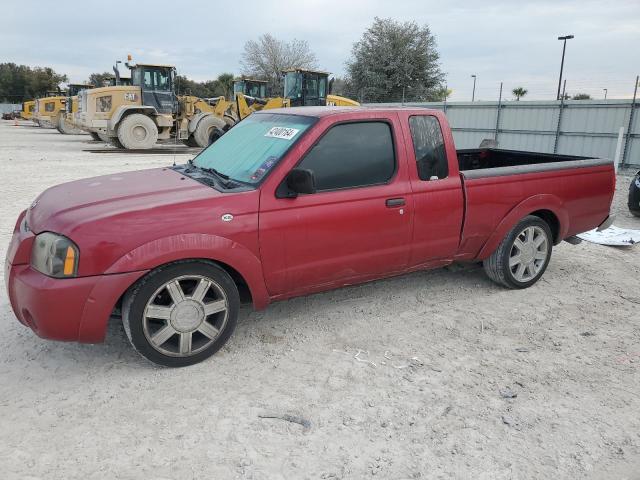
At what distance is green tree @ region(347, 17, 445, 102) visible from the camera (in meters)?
40.3

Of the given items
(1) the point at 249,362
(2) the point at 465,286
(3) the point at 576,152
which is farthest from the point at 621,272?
(3) the point at 576,152

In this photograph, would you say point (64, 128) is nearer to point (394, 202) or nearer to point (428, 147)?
point (428, 147)

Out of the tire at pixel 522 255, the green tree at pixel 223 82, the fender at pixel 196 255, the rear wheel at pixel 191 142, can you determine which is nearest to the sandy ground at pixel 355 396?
the tire at pixel 522 255

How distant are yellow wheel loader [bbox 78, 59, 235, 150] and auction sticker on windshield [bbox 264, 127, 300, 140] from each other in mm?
16757

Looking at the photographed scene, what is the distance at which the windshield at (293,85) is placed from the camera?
21.0 m

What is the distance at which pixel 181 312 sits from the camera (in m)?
3.39

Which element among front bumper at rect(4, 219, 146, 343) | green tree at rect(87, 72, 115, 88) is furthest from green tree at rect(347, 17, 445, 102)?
front bumper at rect(4, 219, 146, 343)

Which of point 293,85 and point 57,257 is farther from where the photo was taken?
point 293,85

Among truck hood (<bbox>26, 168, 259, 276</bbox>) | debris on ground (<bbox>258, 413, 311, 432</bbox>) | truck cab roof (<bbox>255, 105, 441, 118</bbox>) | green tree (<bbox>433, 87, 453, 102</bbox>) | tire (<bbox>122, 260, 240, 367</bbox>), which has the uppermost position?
green tree (<bbox>433, 87, 453, 102</bbox>)

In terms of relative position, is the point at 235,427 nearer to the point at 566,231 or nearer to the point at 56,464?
the point at 56,464

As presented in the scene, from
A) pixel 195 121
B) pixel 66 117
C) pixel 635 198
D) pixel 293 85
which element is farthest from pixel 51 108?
pixel 635 198

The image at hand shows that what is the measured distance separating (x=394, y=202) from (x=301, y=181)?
2.97ft

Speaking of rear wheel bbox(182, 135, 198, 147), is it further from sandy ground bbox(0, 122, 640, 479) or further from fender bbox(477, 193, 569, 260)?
fender bbox(477, 193, 569, 260)

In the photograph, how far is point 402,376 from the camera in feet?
11.3
